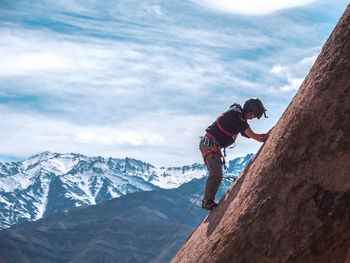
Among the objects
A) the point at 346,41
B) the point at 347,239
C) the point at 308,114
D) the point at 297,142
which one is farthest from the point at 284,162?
the point at 346,41

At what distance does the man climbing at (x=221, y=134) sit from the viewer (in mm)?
11031

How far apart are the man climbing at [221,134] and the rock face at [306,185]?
1.71 m

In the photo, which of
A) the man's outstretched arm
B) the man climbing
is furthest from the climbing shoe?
the man's outstretched arm

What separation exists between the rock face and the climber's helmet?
5.52 ft

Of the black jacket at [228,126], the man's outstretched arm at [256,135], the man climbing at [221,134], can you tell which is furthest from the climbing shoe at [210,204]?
the man's outstretched arm at [256,135]

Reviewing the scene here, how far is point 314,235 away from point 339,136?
1809 millimetres

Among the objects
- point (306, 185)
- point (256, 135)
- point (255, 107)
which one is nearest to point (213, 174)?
point (256, 135)

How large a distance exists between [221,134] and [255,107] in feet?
3.71

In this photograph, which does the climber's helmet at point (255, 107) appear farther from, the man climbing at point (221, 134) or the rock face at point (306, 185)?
the rock face at point (306, 185)

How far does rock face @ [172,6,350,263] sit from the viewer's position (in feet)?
25.7

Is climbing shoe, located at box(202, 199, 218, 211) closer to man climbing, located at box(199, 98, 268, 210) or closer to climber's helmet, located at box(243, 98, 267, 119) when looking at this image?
man climbing, located at box(199, 98, 268, 210)

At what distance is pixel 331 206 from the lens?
7.82m

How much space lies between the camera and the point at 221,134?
1147cm

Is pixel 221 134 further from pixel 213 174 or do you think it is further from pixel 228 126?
pixel 213 174
